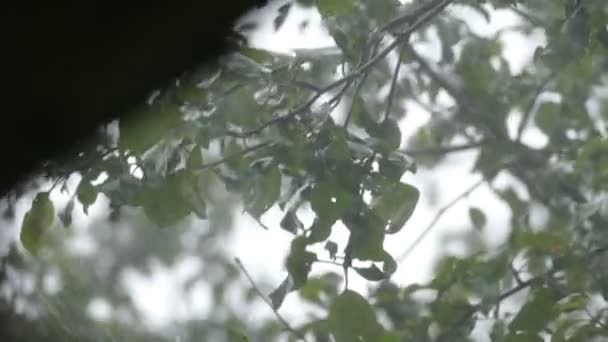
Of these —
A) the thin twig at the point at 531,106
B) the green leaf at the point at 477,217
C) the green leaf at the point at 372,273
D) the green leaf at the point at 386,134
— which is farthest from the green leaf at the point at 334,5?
the green leaf at the point at 477,217

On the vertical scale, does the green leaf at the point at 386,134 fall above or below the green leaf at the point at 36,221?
below

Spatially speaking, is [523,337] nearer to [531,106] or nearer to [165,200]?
[165,200]

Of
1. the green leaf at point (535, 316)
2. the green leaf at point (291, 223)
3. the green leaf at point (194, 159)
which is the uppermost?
the green leaf at point (194, 159)

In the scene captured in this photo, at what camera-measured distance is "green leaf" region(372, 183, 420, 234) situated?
0.90 meters

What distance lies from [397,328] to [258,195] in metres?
0.32

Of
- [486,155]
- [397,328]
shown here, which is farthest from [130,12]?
[486,155]

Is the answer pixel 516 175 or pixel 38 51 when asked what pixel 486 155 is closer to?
pixel 516 175

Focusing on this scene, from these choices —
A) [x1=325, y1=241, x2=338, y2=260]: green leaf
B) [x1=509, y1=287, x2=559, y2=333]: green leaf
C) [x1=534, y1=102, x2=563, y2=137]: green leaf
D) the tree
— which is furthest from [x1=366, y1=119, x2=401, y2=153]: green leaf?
[x1=534, y1=102, x2=563, y2=137]: green leaf

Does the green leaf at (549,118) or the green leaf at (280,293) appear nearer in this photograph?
the green leaf at (280,293)

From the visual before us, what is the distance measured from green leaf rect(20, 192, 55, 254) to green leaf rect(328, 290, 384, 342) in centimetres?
28

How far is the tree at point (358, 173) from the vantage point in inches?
33.0

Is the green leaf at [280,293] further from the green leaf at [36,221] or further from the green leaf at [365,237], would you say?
the green leaf at [36,221]

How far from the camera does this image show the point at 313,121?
898 mm

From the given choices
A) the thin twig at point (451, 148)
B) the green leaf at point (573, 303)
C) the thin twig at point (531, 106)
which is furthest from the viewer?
the thin twig at point (451, 148)
